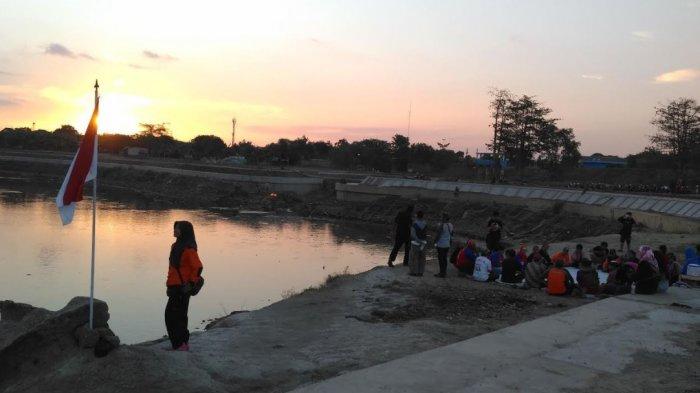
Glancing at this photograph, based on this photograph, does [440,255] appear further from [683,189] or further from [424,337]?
[683,189]

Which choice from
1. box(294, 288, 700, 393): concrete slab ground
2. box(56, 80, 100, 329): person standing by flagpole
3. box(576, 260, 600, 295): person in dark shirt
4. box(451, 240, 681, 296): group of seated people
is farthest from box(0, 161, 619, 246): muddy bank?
box(56, 80, 100, 329): person standing by flagpole

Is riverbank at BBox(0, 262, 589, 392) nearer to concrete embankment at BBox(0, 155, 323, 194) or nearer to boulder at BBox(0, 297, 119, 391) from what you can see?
boulder at BBox(0, 297, 119, 391)

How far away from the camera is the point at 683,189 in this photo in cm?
4606

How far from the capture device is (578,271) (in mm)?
12289

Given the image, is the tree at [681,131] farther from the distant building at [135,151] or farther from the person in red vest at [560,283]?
the distant building at [135,151]

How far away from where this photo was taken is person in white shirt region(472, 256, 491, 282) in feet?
43.5

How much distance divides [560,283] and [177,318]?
7750mm

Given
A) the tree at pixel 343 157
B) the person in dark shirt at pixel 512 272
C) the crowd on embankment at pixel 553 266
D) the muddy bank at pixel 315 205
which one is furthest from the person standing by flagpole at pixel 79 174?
the tree at pixel 343 157

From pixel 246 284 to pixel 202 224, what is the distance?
19217 millimetres

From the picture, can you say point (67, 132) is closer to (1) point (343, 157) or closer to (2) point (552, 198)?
(1) point (343, 157)

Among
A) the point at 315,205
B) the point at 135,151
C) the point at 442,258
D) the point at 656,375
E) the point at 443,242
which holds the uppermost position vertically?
the point at 135,151

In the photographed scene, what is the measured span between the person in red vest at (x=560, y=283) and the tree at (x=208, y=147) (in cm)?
11231

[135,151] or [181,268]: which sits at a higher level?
[135,151]

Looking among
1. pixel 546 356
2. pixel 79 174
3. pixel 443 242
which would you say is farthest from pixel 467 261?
pixel 79 174
